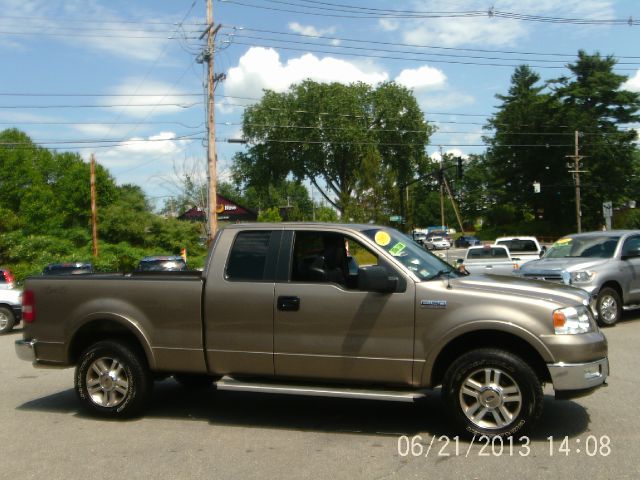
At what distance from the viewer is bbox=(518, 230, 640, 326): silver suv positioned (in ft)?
41.8

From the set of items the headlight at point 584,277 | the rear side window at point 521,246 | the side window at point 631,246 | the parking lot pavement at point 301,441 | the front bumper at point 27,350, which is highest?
the side window at point 631,246

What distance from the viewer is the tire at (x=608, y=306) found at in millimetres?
12836

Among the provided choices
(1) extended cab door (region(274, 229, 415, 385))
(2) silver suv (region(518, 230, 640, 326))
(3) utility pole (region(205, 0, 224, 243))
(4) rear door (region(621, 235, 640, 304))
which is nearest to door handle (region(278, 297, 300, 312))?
(1) extended cab door (region(274, 229, 415, 385))

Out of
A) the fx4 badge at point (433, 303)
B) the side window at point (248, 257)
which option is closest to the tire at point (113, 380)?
the side window at point (248, 257)

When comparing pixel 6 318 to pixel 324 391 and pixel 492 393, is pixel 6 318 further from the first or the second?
pixel 492 393

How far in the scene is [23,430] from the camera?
6523 millimetres

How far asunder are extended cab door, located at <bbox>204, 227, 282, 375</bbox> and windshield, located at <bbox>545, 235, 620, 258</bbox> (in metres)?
9.29

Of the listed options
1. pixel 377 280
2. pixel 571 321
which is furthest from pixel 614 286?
pixel 377 280

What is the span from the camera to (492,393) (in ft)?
18.3

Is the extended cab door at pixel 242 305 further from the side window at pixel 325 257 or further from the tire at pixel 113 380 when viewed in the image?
the tire at pixel 113 380

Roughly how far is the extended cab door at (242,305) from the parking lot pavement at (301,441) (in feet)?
2.25

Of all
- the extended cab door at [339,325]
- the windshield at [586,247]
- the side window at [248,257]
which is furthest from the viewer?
the windshield at [586,247]

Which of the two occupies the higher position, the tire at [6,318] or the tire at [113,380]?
the tire at [113,380]

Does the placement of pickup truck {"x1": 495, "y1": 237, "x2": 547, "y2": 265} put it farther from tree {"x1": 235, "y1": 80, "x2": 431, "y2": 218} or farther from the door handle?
tree {"x1": 235, "y1": 80, "x2": 431, "y2": 218}
